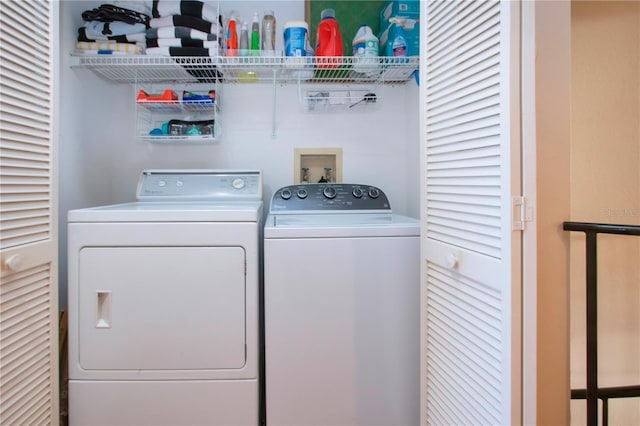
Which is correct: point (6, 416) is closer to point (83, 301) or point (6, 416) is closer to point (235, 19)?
point (83, 301)

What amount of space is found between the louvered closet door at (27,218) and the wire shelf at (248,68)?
23.0 inches

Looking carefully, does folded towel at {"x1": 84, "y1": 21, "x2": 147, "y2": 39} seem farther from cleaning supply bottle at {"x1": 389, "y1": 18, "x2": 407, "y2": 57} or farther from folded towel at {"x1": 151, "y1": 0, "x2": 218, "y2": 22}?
cleaning supply bottle at {"x1": 389, "y1": 18, "x2": 407, "y2": 57}

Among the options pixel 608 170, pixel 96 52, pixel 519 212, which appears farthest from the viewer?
pixel 96 52

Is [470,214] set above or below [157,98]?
below

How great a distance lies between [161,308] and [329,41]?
1619 millimetres

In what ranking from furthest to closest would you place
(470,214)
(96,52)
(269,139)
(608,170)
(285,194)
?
1. (269,139)
2. (285,194)
3. (96,52)
4. (608,170)
5. (470,214)

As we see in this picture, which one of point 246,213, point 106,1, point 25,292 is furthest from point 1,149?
point 106,1

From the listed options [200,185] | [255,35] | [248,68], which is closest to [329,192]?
[200,185]

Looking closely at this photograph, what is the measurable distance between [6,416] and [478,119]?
1756 mm

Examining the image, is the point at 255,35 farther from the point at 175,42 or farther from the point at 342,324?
the point at 342,324

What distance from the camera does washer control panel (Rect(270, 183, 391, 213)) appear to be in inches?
72.0

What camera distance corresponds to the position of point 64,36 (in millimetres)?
1783

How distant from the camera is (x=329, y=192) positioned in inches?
73.6

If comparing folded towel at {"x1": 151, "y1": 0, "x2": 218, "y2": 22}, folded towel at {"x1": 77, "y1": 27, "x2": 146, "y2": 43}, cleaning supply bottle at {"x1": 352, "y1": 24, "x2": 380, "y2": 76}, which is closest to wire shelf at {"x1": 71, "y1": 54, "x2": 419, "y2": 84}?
cleaning supply bottle at {"x1": 352, "y1": 24, "x2": 380, "y2": 76}
